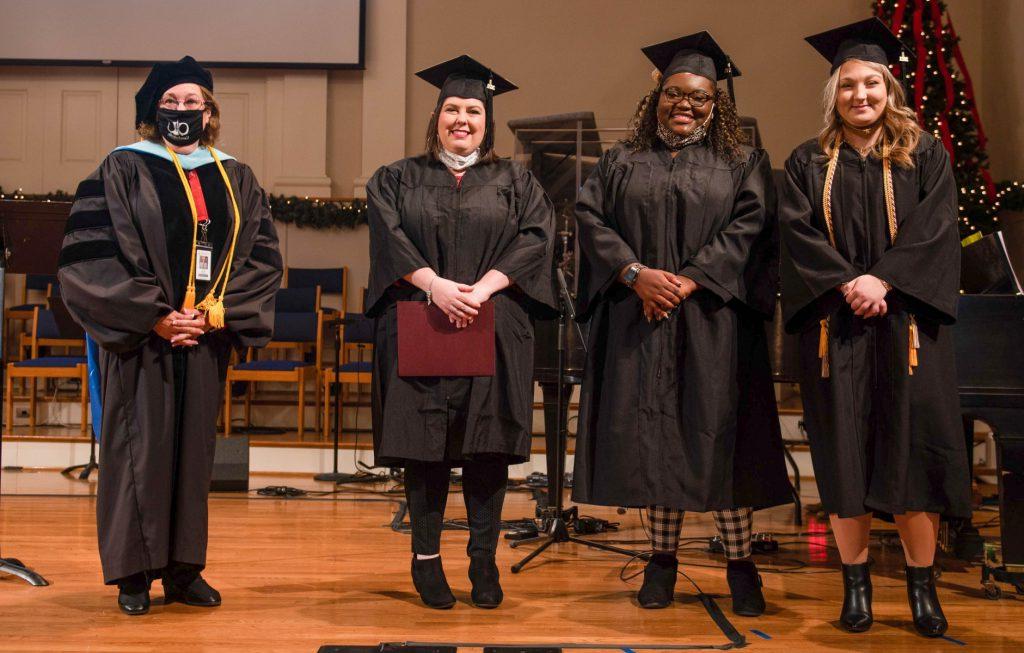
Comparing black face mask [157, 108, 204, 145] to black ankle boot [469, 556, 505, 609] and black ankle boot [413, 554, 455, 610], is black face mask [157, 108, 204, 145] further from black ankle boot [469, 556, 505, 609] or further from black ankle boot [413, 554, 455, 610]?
black ankle boot [469, 556, 505, 609]

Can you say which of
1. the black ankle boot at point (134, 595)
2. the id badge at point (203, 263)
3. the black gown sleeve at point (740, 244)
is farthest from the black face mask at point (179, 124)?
the black gown sleeve at point (740, 244)

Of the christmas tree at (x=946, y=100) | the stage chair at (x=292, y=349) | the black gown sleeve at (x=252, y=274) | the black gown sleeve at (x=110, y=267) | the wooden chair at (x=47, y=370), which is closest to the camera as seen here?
the black gown sleeve at (x=110, y=267)

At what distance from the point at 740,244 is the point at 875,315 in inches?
19.2

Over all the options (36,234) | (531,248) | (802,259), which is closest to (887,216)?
(802,259)

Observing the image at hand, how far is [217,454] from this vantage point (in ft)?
20.6

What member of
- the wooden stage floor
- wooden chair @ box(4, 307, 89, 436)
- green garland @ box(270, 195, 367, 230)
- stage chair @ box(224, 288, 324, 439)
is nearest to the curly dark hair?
the wooden stage floor

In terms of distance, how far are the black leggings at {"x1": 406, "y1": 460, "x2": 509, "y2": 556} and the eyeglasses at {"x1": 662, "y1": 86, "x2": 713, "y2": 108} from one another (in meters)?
1.39

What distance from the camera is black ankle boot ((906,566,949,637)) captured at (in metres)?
3.04

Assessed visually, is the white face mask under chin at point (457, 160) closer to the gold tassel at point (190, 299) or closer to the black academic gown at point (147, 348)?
the black academic gown at point (147, 348)

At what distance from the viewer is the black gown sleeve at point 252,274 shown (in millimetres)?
3391

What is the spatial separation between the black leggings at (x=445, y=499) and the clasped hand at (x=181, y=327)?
33.0 inches

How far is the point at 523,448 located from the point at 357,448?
3898 millimetres

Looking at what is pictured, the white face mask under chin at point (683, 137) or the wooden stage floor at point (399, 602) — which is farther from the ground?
the white face mask under chin at point (683, 137)

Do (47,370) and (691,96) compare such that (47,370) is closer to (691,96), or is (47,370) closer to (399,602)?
(399,602)
